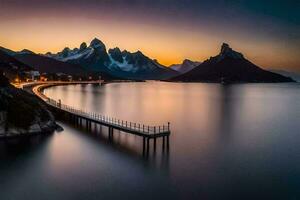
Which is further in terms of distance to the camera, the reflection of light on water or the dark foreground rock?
the dark foreground rock

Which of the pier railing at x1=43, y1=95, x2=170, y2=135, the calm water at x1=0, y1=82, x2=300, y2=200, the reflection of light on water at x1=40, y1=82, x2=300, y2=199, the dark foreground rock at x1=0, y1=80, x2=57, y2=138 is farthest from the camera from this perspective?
the dark foreground rock at x1=0, y1=80, x2=57, y2=138

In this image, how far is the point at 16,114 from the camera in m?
49.8

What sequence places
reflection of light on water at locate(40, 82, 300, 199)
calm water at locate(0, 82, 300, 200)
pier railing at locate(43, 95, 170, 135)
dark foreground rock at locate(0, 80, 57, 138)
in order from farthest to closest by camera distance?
dark foreground rock at locate(0, 80, 57, 138) → pier railing at locate(43, 95, 170, 135) → reflection of light on water at locate(40, 82, 300, 199) → calm water at locate(0, 82, 300, 200)

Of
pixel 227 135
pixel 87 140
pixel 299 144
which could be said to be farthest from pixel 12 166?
pixel 299 144

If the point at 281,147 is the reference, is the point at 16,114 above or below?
above

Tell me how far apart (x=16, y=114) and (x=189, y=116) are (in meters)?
50.8

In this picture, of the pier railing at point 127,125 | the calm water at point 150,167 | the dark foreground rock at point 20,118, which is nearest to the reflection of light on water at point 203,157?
the calm water at point 150,167

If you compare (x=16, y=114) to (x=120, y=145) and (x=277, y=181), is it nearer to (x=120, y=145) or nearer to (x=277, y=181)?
(x=120, y=145)

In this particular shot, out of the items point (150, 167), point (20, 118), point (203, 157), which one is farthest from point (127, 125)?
point (150, 167)

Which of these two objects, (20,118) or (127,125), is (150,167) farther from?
(127,125)

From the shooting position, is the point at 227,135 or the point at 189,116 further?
the point at 189,116

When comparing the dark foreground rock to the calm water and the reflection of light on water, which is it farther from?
the reflection of light on water

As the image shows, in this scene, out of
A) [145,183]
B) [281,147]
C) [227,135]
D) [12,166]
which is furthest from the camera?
[227,135]

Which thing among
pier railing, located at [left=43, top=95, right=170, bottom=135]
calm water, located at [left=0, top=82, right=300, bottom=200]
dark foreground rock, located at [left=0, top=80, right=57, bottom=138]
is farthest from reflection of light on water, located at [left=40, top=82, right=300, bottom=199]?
dark foreground rock, located at [left=0, top=80, right=57, bottom=138]
